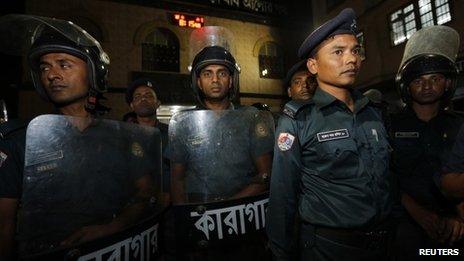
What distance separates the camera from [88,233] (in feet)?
5.31

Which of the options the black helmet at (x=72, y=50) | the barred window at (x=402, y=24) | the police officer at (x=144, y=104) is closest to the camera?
the black helmet at (x=72, y=50)

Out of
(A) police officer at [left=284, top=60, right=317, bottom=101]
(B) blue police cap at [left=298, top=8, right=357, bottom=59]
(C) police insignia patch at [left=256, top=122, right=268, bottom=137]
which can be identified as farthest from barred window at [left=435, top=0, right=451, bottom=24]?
(C) police insignia patch at [left=256, top=122, right=268, bottom=137]

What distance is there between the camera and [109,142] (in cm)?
183

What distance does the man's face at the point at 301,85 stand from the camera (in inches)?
178

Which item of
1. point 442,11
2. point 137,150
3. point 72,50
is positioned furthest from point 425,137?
point 442,11

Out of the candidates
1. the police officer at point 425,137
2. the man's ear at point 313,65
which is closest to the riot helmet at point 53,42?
the man's ear at point 313,65

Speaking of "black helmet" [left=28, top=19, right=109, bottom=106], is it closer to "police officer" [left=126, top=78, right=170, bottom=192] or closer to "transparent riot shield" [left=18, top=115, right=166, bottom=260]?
"transparent riot shield" [left=18, top=115, right=166, bottom=260]

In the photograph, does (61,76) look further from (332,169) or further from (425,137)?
(425,137)

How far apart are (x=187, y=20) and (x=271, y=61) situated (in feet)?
17.0

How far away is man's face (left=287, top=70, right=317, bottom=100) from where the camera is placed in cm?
451

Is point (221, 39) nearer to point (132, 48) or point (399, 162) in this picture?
point (399, 162)

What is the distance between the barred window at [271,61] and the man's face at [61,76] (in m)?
14.5

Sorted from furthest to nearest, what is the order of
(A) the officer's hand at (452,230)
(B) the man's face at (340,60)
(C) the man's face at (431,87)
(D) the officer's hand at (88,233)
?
(C) the man's face at (431,87) < (A) the officer's hand at (452,230) < (B) the man's face at (340,60) < (D) the officer's hand at (88,233)

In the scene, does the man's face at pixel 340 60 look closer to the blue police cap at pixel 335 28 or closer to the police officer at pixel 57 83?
the blue police cap at pixel 335 28
